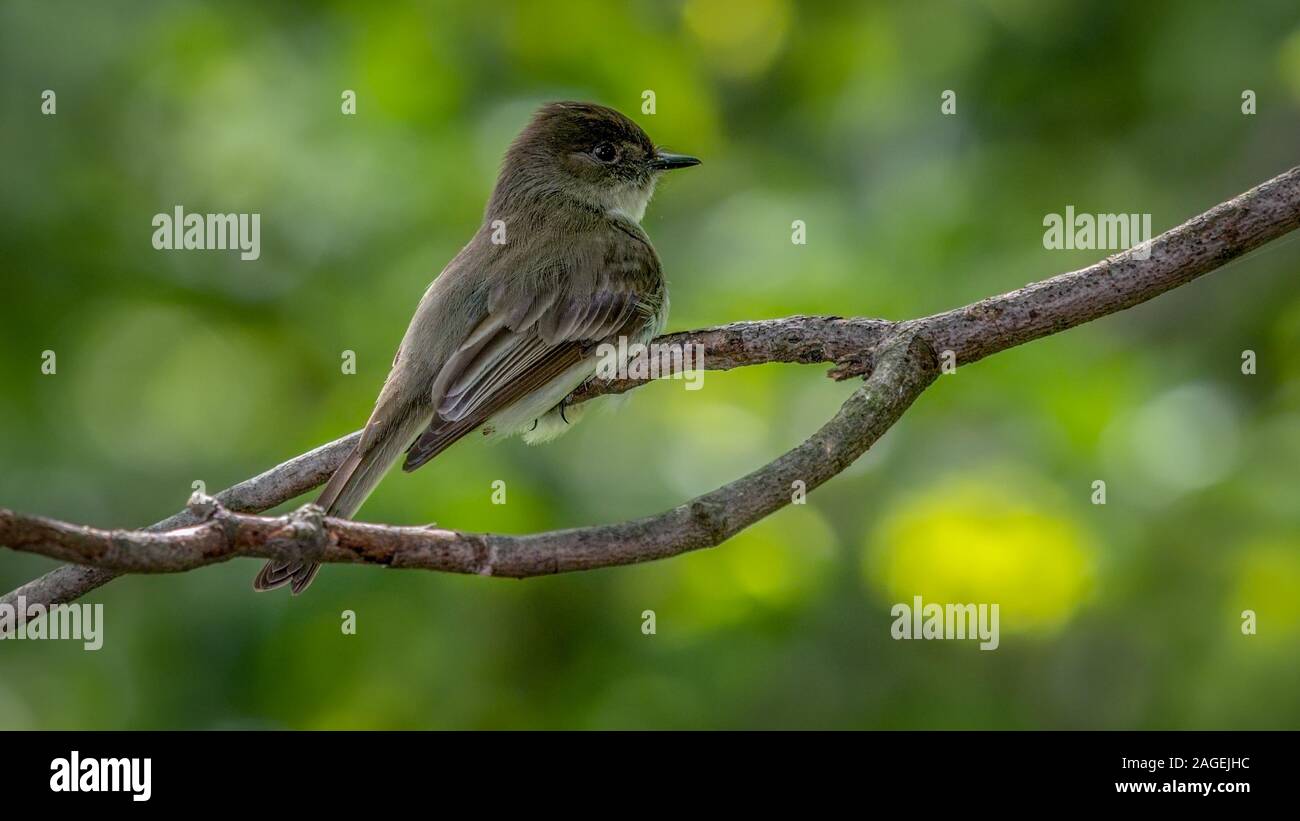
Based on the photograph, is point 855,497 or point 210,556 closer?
point 210,556

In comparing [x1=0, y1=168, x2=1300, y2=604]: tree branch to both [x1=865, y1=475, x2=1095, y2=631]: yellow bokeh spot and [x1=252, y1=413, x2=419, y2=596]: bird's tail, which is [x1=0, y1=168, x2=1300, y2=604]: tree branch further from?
[x1=865, y1=475, x2=1095, y2=631]: yellow bokeh spot

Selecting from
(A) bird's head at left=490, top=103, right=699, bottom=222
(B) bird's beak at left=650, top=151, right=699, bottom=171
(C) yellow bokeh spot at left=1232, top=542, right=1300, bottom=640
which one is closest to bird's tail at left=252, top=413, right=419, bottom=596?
(A) bird's head at left=490, top=103, right=699, bottom=222

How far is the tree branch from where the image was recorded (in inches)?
107

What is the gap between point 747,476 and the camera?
3314 mm

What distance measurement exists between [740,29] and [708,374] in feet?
8.43

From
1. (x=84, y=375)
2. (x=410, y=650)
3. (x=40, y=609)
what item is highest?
(x=84, y=375)

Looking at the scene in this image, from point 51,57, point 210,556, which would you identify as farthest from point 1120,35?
point 210,556

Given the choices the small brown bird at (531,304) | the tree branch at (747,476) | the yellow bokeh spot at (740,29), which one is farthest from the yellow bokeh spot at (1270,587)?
the yellow bokeh spot at (740,29)

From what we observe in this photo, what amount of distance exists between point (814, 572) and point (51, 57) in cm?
490

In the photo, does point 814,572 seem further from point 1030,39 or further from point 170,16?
point 170,16

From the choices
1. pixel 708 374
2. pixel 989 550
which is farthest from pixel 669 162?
pixel 989 550

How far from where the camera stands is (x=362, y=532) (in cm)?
289

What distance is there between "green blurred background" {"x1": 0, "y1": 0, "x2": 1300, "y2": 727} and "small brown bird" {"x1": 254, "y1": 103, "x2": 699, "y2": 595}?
410mm

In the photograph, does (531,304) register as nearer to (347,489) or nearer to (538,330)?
(538,330)
